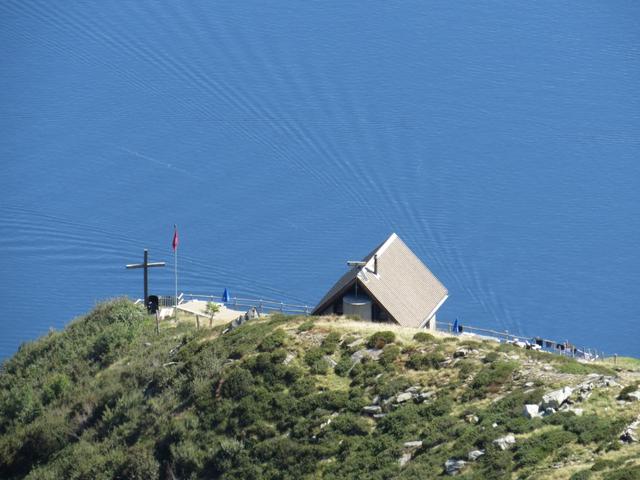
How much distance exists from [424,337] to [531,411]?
11.9 m

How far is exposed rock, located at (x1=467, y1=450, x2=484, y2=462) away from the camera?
49.7 meters

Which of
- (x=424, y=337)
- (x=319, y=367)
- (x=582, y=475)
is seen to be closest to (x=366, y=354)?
(x=319, y=367)

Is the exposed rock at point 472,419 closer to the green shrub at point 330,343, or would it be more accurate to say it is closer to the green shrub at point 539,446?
the green shrub at point 539,446

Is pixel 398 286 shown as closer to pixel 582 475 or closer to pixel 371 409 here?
pixel 371 409

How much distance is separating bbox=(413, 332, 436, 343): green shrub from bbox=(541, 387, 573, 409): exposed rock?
1091 centimetres

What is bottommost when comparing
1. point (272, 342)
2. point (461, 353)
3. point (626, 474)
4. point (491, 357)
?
point (626, 474)

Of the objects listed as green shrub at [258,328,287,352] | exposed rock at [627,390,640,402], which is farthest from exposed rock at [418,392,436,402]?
green shrub at [258,328,287,352]

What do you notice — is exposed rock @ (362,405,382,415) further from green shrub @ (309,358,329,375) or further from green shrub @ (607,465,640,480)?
green shrub @ (607,465,640,480)

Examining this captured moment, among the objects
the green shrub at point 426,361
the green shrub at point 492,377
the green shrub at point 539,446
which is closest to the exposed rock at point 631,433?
the green shrub at point 539,446

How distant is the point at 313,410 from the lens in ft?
197

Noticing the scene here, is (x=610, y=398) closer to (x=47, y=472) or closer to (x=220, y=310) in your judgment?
(x=47, y=472)

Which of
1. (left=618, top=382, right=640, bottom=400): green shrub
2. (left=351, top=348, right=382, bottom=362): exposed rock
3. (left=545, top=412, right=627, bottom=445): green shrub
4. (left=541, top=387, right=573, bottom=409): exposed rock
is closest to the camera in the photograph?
(left=545, top=412, right=627, bottom=445): green shrub

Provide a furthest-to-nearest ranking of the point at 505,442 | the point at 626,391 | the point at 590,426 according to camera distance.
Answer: the point at 626,391 < the point at 505,442 < the point at 590,426

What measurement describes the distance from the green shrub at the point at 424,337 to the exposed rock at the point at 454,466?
1290 centimetres
